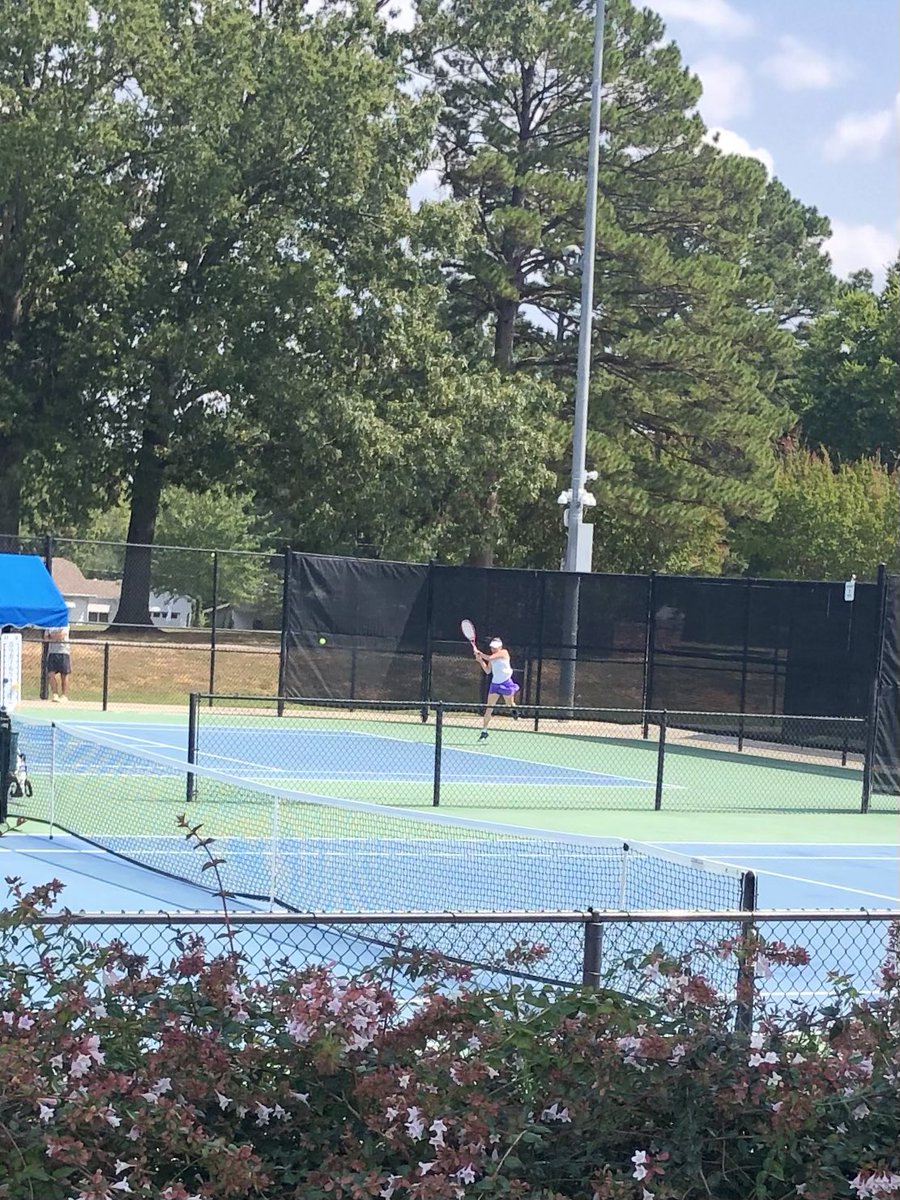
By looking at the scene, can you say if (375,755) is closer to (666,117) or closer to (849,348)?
(666,117)

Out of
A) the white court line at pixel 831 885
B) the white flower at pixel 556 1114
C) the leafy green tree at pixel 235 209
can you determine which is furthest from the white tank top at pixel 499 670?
the white flower at pixel 556 1114

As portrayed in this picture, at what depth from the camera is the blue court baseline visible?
1827 centimetres

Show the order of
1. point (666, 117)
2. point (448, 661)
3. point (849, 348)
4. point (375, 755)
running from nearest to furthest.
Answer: point (375, 755) → point (448, 661) → point (666, 117) → point (849, 348)

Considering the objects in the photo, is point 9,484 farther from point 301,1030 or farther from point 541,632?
point 301,1030

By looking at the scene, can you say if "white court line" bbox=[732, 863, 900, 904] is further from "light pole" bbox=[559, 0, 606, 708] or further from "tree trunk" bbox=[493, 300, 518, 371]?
"tree trunk" bbox=[493, 300, 518, 371]

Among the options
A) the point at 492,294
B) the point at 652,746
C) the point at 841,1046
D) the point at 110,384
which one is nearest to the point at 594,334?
the point at 492,294

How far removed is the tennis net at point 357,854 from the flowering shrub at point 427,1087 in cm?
274

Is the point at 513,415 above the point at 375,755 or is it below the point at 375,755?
above

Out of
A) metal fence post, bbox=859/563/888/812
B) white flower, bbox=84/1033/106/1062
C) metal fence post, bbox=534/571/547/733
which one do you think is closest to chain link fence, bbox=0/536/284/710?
metal fence post, bbox=534/571/547/733

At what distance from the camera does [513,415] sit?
128 ft

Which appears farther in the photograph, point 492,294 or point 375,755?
point 492,294

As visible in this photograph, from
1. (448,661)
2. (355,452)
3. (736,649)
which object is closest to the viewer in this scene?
(736,649)

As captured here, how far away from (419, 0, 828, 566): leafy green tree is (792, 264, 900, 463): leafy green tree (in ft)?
47.4

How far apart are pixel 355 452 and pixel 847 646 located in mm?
16999
